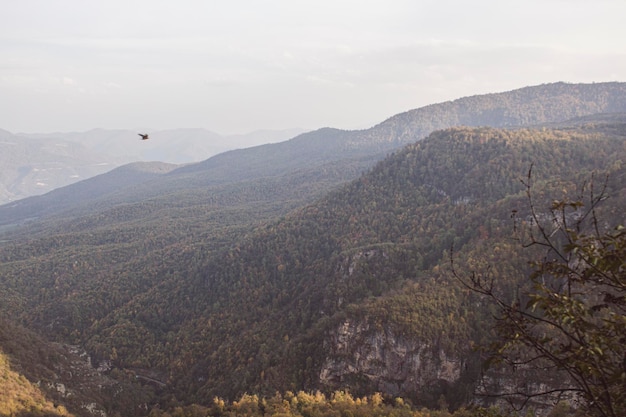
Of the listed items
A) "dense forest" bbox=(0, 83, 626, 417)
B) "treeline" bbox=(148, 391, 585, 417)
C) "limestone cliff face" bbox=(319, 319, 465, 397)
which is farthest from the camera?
"dense forest" bbox=(0, 83, 626, 417)

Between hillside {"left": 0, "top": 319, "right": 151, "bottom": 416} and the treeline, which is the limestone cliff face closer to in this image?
the treeline

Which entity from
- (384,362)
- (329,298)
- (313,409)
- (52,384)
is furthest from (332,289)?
(52,384)

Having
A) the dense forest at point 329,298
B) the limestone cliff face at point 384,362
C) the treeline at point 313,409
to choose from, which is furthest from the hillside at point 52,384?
the limestone cliff face at point 384,362

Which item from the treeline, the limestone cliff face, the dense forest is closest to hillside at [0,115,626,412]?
the limestone cliff face

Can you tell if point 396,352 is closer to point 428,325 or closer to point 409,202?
point 428,325

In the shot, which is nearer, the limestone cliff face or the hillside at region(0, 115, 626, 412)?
the limestone cliff face

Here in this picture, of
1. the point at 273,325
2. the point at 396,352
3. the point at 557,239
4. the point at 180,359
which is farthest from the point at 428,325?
the point at 180,359
